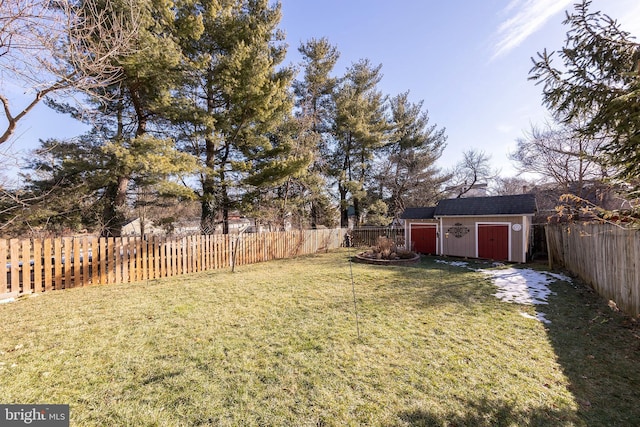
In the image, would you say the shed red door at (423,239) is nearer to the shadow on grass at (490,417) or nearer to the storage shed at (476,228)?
the storage shed at (476,228)

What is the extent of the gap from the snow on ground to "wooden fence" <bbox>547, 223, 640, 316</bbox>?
0.85 metres

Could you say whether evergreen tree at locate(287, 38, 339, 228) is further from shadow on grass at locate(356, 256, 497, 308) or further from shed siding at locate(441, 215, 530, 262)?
shadow on grass at locate(356, 256, 497, 308)

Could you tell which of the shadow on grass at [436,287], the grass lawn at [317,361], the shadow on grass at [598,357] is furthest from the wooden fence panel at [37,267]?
the shadow on grass at [598,357]

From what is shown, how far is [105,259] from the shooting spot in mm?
6797

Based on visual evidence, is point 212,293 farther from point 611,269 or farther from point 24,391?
point 611,269

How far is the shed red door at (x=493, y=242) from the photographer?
11375mm

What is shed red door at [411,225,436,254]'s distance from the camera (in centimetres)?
1366

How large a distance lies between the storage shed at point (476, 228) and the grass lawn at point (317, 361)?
20.6 feet

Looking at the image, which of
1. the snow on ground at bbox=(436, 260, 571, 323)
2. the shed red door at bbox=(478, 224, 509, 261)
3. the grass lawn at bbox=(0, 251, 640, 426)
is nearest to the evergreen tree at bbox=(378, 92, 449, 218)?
the shed red door at bbox=(478, 224, 509, 261)

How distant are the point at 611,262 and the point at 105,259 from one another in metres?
11.6

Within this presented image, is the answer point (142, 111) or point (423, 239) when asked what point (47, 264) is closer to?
point (142, 111)

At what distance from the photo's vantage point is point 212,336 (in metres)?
3.64

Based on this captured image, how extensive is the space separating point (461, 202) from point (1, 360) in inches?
591

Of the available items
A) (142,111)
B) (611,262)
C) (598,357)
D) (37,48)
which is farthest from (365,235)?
(37,48)
